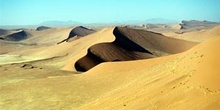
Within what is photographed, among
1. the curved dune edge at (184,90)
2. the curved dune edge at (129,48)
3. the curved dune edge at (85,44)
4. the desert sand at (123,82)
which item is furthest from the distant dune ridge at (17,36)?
the curved dune edge at (184,90)

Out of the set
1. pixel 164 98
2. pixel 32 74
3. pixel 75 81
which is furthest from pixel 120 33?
pixel 164 98

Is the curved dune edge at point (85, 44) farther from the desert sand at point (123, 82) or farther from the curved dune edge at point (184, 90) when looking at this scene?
the curved dune edge at point (184, 90)

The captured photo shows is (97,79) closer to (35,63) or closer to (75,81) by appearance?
(75,81)

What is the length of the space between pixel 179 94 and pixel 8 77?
Result: 2797 cm

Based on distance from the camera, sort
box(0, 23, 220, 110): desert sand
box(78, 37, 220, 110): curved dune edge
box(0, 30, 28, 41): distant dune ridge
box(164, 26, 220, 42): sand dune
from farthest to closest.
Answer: box(0, 30, 28, 41): distant dune ridge, box(164, 26, 220, 42): sand dune, box(0, 23, 220, 110): desert sand, box(78, 37, 220, 110): curved dune edge

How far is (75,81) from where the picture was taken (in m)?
31.4

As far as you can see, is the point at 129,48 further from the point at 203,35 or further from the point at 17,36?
the point at 17,36

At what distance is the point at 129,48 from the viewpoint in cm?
6066

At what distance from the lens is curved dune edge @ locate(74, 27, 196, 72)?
4991 centimetres

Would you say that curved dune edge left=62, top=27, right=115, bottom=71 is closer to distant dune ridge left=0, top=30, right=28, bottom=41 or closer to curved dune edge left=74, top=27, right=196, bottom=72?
curved dune edge left=74, top=27, right=196, bottom=72

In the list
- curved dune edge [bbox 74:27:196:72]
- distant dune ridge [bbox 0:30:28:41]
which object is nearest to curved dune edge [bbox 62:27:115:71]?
curved dune edge [bbox 74:27:196:72]

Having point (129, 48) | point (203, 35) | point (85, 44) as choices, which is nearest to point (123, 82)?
point (129, 48)

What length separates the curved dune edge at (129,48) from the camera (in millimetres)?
49912

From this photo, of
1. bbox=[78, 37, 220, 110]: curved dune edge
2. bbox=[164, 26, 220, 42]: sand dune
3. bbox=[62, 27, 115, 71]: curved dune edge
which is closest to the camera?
bbox=[78, 37, 220, 110]: curved dune edge
